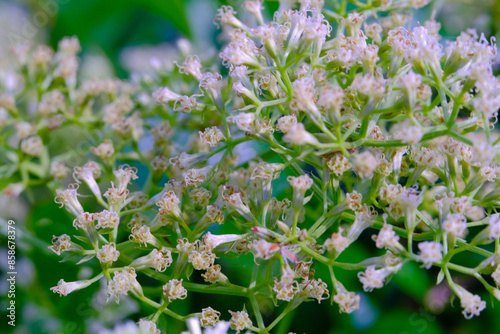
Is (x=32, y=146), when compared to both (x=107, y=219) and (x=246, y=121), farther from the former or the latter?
(x=246, y=121)

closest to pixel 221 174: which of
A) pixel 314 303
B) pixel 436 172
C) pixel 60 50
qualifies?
pixel 436 172

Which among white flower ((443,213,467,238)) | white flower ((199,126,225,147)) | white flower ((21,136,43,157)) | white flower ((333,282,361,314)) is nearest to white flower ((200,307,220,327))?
white flower ((333,282,361,314))

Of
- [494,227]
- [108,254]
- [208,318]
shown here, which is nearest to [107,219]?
[108,254]

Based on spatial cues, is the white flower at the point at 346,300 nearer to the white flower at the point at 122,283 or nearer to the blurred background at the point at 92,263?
the white flower at the point at 122,283

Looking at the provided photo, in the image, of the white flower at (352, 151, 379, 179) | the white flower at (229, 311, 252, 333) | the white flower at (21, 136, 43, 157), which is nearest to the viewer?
the white flower at (352, 151, 379, 179)

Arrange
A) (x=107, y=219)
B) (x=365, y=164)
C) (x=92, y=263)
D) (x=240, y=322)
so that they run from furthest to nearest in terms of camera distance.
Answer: (x=92, y=263), (x=107, y=219), (x=240, y=322), (x=365, y=164)

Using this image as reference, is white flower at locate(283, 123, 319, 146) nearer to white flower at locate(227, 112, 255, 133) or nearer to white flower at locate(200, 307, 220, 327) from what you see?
white flower at locate(227, 112, 255, 133)

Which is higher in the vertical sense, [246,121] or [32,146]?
[246,121]

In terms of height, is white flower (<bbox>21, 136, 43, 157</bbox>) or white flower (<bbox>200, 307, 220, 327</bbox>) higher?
white flower (<bbox>21, 136, 43, 157</bbox>)
